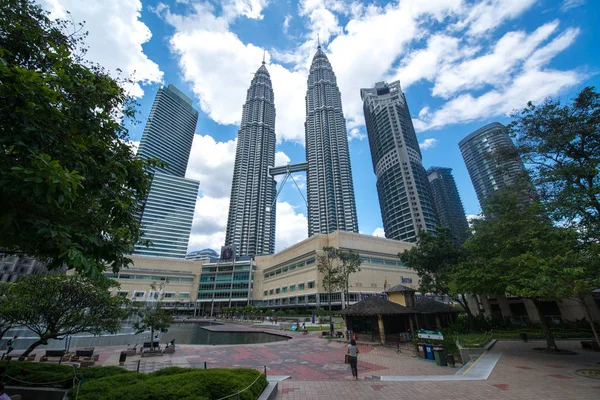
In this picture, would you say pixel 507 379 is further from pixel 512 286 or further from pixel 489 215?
pixel 489 215

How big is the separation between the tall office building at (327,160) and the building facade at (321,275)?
6805cm

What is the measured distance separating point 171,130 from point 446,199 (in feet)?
585

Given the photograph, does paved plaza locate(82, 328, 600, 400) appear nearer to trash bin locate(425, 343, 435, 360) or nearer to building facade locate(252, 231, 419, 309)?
trash bin locate(425, 343, 435, 360)

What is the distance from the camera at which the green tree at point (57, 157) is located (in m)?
4.01

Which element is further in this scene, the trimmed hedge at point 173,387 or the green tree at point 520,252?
the green tree at point 520,252

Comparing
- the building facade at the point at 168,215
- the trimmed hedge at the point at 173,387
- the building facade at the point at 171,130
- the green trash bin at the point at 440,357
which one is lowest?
the green trash bin at the point at 440,357

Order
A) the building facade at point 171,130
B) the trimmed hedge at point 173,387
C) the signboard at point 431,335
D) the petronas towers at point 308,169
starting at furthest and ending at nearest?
the building facade at point 171,130, the petronas towers at point 308,169, the signboard at point 431,335, the trimmed hedge at point 173,387

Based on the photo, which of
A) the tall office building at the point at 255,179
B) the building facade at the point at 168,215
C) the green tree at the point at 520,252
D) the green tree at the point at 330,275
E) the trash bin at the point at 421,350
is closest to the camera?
the green tree at the point at 520,252

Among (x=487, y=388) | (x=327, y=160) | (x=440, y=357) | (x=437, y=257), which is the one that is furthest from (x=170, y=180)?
(x=487, y=388)

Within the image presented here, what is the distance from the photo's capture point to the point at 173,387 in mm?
6621

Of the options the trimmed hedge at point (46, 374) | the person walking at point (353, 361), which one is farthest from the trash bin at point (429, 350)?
the trimmed hedge at point (46, 374)

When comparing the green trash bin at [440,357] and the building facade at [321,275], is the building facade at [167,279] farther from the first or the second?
the green trash bin at [440,357]

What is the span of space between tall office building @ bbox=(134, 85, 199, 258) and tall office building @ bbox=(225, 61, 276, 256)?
25298 mm

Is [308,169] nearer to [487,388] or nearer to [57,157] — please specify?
[487,388]
